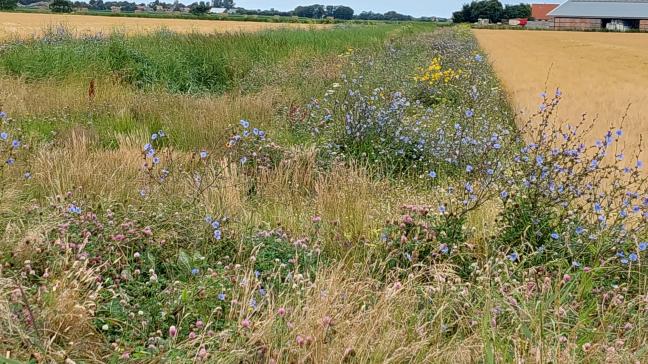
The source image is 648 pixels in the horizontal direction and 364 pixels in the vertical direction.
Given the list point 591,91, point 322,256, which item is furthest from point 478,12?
point 322,256

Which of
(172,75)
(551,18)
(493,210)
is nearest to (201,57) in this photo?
(172,75)

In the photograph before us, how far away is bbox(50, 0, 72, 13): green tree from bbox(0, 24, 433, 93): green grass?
6850cm

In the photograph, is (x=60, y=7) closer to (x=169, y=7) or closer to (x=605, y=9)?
(x=169, y=7)

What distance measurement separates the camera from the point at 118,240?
2750 millimetres

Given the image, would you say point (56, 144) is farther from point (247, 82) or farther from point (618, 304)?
point (247, 82)

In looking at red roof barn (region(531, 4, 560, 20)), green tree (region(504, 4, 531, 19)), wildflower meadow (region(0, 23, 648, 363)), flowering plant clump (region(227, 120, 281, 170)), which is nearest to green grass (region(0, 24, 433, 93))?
wildflower meadow (region(0, 23, 648, 363))

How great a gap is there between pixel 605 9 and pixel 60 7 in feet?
264

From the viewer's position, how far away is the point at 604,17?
281 ft

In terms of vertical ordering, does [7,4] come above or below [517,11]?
below

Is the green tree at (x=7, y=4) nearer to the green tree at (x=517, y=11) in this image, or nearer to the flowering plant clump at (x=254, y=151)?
the flowering plant clump at (x=254, y=151)

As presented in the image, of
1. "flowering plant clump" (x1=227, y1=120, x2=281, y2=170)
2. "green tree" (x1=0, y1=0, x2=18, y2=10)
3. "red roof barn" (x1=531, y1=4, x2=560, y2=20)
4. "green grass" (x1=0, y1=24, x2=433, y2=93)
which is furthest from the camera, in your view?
"red roof barn" (x1=531, y1=4, x2=560, y2=20)

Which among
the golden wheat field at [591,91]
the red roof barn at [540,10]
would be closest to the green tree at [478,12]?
the red roof barn at [540,10]

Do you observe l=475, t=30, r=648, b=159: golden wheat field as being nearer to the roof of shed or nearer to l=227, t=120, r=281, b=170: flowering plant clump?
l=227, t=120, r=281, b=170: flowering plant clump

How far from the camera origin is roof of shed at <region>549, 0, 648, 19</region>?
86.5 metres
